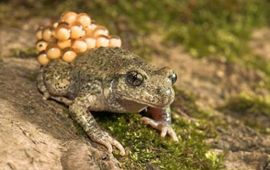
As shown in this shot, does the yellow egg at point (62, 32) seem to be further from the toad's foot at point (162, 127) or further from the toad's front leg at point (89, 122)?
the toad's foot at point (162, 127)

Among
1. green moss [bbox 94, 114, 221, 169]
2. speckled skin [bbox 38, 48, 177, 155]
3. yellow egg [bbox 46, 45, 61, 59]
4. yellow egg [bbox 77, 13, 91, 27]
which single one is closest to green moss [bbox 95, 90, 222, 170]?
green moss [bbox 94, 114, 221, 169]

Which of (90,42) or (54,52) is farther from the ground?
(90,42)

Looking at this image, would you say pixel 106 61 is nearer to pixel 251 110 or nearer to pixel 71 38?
pixel 71 38

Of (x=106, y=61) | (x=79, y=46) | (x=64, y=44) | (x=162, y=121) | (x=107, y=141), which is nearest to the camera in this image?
(x=107, y=141)

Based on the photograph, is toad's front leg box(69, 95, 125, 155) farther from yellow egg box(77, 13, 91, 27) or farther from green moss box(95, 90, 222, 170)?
yellow egg box(77, 13, 91, 27)

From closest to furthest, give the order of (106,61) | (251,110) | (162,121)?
1. (106,61)
2. (162,121)
3. (251,110)

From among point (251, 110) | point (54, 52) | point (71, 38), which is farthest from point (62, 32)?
point (251, 110)

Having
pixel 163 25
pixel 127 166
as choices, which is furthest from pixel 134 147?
pixel 163 25

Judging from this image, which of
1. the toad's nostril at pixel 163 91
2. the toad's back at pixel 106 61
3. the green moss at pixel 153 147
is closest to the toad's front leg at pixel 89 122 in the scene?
the green moss at pixel 153 147
